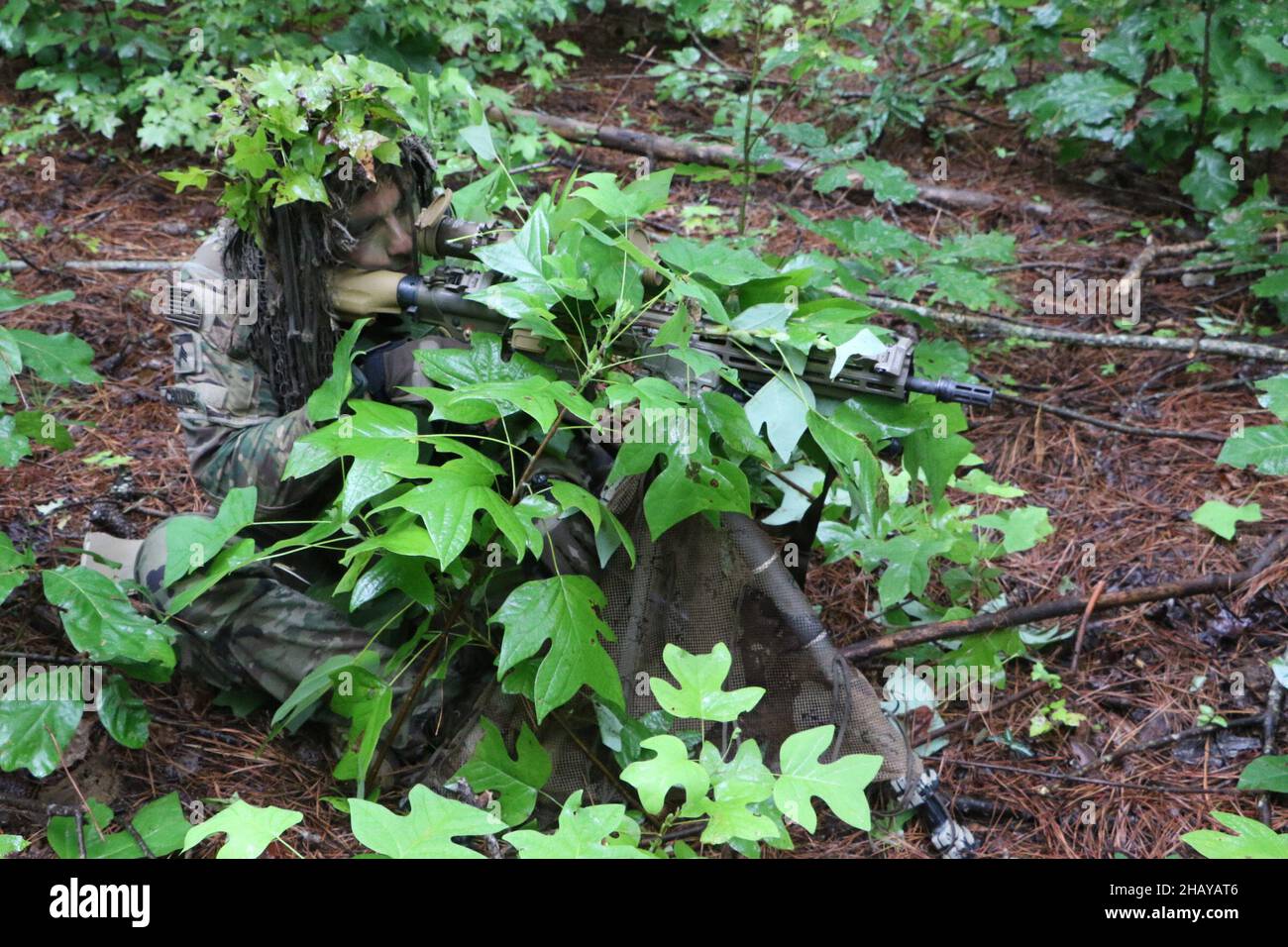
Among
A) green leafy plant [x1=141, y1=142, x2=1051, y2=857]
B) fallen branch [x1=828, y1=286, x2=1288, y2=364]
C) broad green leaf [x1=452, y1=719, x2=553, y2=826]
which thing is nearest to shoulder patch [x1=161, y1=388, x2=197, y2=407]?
green leafy plant [x1=141, y1=142, x2=1051, y2=857]

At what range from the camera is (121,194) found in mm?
4973

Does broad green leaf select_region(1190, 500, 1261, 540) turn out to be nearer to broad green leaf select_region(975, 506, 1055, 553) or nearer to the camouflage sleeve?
broad green leaf select_region(975, 506, 1055, 553)

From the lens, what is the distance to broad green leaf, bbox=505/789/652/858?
153 centimetres

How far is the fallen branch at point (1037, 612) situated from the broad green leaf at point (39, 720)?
190cm

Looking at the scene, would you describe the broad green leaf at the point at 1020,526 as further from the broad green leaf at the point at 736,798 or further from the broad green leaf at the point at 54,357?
the broad green leaf at the point at 54,357

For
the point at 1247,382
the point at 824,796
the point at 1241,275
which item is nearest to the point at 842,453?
the point at 824,796

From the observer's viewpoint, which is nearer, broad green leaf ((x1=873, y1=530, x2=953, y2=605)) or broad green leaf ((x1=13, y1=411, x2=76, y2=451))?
broad green leaf ((x1=13, y1=411, x2=76, y2=451))

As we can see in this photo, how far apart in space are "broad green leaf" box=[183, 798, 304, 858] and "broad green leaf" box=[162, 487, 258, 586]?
767 millimetres

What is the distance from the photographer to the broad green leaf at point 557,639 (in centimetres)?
199

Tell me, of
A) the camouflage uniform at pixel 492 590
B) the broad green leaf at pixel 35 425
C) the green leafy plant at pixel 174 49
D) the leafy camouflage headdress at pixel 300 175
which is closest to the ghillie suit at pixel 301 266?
the leafy camouflage headdress at pixel 300 175

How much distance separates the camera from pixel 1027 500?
11.5 feet

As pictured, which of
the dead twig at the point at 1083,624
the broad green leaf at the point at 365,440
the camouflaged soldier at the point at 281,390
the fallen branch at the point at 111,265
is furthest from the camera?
the fallen branch at the point at 111,265

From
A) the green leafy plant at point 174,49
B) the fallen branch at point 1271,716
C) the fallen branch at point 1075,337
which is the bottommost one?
the fallen branch at point 1271,716
